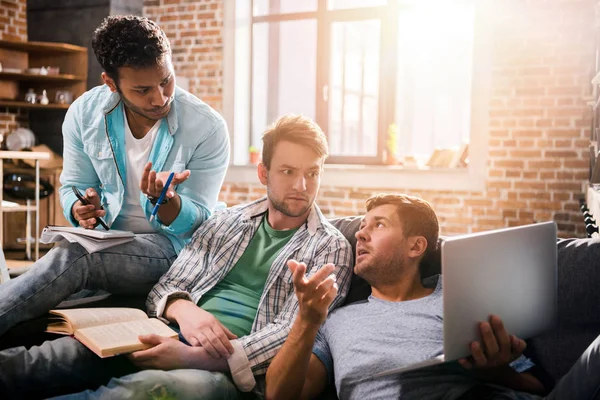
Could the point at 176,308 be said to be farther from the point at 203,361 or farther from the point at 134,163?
the point at 134,163

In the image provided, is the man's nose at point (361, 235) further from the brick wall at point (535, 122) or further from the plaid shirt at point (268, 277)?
the brick wall at point (535, 122)

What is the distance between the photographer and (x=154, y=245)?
206 cm

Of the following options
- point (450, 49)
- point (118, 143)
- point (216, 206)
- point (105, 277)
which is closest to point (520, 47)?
point (450, 49)

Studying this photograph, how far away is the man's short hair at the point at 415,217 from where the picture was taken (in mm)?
1835

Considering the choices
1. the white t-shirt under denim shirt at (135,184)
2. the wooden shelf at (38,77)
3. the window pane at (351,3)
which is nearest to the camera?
the white t-shirt under denim shirt at (135,184)

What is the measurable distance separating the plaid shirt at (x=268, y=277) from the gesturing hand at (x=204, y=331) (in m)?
0.03

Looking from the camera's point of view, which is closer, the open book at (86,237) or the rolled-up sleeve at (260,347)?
the rolled-up sleeve at (260,347)

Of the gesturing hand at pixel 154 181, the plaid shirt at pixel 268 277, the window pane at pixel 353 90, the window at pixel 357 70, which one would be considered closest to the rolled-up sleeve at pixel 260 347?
the plaid shirt at pixel 268 277

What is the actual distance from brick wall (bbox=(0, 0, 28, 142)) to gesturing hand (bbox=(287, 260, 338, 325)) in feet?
19.2

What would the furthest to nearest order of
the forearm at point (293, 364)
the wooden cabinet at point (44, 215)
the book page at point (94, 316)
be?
the wooden cabinet at point (44, 215) → the book page at point (94, 316) → the forearm at point (293, 364)

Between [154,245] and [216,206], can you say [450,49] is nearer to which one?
[216,206]

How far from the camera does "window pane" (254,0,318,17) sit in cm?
568

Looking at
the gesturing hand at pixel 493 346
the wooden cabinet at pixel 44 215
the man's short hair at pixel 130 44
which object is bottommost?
the wooden cabinet at pixel 44 215

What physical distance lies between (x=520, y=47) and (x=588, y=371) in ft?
12.5
